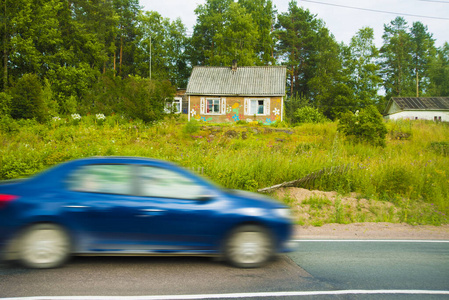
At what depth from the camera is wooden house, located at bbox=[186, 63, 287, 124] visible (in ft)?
115

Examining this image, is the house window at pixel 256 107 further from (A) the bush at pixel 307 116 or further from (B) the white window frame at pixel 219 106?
(A) the bush at pixel 307 116

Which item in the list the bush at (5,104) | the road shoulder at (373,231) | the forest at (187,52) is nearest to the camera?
the road shoulder at (373,231)

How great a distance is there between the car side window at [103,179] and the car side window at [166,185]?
0.22 metres

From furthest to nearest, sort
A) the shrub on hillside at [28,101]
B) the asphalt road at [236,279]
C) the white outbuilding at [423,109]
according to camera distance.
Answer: the white outbuilding at [423,109] → the shrub on hillside at [28,101] → the asphalt road at [236,279]

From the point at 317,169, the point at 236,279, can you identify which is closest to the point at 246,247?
the point at 236,279

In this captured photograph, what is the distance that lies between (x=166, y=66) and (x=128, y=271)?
52.8m

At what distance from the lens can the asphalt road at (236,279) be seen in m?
4.38

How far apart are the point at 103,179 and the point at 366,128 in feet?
56.4

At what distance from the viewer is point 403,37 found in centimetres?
6694

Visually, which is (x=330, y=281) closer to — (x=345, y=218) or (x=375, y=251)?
(x=375, y=251)

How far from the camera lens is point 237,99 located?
3559cm

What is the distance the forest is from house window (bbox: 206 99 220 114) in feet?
23.8

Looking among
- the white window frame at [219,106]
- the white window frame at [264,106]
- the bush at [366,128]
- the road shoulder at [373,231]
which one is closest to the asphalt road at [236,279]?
the road shoulder at [373,231]

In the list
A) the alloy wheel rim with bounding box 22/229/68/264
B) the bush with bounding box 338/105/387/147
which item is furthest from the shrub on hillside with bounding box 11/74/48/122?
the alloy wheel rim with bounding box 22/229/68/264
